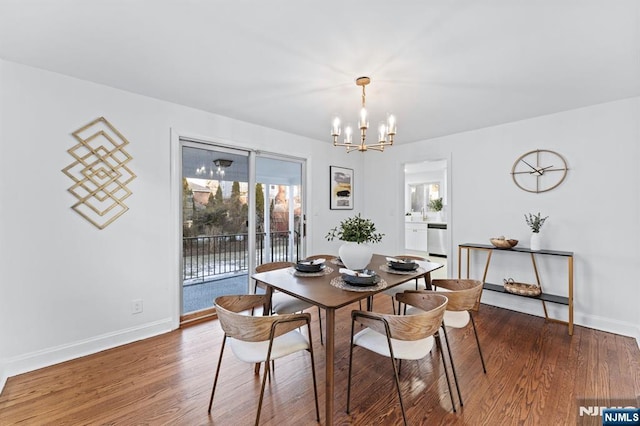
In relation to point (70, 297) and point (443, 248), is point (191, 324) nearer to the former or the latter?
point (70, 297)

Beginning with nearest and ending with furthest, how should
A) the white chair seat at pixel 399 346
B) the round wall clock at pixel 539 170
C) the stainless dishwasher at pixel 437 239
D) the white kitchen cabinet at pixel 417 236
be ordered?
the white chair seat at pixel 399 346
the round wall clock at pixel 539 170
the stainless dishwasher at pixel 437 239
the white kitchen cabinet at pixel 417 236

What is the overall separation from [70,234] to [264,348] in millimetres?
2009

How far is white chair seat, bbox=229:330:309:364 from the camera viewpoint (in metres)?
1.61

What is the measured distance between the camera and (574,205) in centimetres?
312

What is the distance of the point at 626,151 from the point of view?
2.83m

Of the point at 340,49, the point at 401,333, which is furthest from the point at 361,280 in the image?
the point at 340,49

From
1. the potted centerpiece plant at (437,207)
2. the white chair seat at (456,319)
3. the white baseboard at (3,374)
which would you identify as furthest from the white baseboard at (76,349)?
the potted centerpiece plant at (437,207)

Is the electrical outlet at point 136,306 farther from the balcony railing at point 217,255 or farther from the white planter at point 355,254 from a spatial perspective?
the white planter at point 355,254

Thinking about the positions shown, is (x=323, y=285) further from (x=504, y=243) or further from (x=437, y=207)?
(x=437, y=207)

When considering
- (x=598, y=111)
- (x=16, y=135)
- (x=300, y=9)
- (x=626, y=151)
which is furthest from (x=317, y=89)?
(x=626, y=151)

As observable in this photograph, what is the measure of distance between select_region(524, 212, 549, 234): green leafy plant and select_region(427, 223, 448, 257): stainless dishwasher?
3497 mm

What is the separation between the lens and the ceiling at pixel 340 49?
1571 mm

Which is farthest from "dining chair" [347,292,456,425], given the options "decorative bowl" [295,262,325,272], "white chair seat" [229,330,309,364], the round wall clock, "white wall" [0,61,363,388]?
the round wall clock

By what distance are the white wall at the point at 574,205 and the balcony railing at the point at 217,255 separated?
2.74 metres
